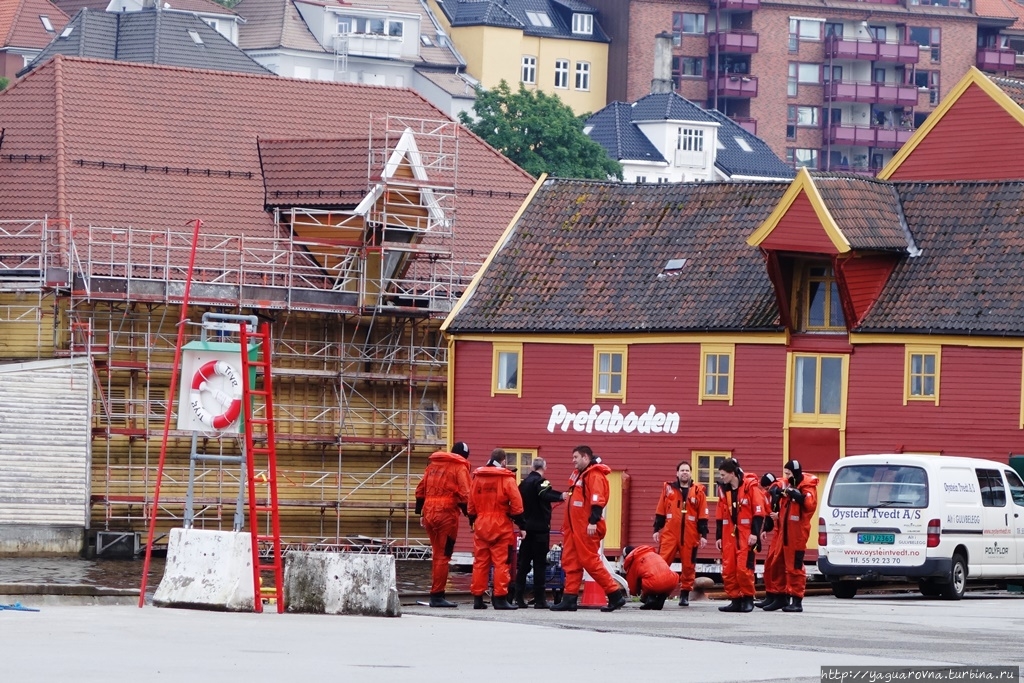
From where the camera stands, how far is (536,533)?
25.8 m

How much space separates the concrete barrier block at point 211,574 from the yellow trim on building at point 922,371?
19.7m

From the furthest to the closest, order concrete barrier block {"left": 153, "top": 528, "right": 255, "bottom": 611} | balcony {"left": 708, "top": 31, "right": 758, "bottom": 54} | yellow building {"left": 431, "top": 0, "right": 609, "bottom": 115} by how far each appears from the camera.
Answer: balcony {"left": 708, "top": 31, "right": 758, "bottom": 54}
yellow building {"left": 431, "top": 0, "right": 609, "bottom": 115}
concrete barrier block {"left": 153, "top": 528, "right": 255, "bottom": 611}

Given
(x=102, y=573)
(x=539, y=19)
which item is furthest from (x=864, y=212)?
(x=539, y=19)

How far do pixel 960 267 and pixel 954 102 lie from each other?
23.8ft

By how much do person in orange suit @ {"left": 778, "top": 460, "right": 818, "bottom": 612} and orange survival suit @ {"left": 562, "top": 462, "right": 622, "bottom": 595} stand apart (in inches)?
85.9

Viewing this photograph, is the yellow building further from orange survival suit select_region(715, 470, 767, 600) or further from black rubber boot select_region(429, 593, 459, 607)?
black rubber boot select_region(429, 593, 459, 607)

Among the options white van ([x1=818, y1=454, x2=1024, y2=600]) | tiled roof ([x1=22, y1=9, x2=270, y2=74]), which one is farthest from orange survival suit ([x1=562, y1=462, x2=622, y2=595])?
tiled roof ([x1=22, y1=9, x2=270, y2=74])

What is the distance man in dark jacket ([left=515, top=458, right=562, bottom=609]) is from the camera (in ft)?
83.5

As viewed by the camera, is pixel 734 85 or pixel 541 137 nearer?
pixel 541 137

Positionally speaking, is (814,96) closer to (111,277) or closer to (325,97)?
(325,97)

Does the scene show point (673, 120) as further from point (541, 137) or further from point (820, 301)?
point (820, 301)

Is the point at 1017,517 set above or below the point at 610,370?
below

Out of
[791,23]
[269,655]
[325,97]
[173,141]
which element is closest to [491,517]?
[269,655]

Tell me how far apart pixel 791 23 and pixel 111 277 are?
8880 centimetres
